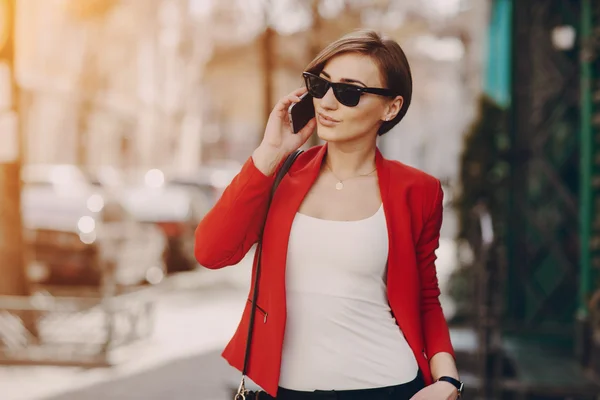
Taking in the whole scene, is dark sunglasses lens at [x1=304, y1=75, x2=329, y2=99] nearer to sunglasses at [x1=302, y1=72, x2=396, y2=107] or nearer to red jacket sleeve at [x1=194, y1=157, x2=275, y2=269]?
sunglasses at [x1=302, y1=72, x2=396, y2=107]

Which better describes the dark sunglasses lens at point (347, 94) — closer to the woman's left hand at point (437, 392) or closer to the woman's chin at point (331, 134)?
the woman's chin at point (331, 134)

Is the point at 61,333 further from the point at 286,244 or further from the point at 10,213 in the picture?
the point at 286,244

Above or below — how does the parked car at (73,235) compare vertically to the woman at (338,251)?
below

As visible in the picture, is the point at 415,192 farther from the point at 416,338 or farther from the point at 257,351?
the point at 257,351

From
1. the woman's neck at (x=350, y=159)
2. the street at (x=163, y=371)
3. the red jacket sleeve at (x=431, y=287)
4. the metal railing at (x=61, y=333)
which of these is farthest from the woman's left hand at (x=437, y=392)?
the metal railing at (x=61, y=333)

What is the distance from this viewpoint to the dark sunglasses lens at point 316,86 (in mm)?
2525

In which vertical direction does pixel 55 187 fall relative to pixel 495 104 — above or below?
below

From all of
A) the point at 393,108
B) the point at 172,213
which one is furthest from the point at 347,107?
the point at 172,213

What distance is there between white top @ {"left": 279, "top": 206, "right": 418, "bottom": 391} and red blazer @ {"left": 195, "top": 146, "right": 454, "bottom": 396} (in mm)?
45

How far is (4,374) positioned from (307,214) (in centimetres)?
668

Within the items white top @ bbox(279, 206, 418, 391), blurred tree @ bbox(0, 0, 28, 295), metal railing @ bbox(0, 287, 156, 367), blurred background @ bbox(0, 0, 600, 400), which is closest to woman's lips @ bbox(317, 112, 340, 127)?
white top @ bbox(279, 206, 418, 391)

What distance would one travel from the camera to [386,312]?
2572mm

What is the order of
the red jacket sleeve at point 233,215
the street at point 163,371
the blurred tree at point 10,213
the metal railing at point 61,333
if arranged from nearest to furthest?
the red jacket sleeve at point 233,215 < the street at point 163,371 < the metal railing at point 61,333 < the blurred tree at point 10,213

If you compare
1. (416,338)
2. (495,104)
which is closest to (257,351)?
(416,338)
